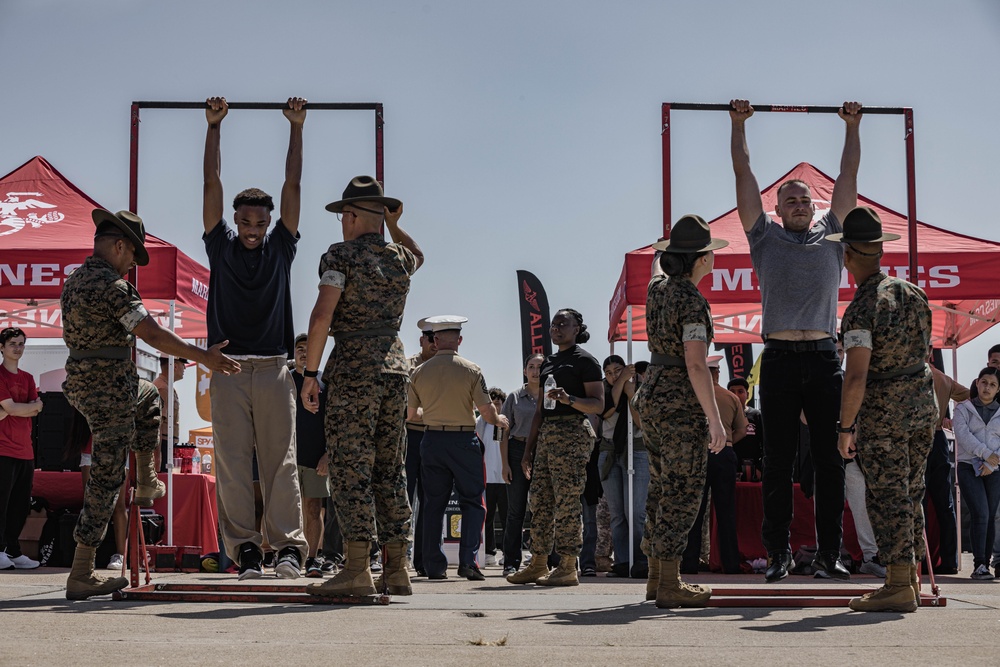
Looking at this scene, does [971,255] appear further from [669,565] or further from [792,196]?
[669,565]

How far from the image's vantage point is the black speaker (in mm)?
10281

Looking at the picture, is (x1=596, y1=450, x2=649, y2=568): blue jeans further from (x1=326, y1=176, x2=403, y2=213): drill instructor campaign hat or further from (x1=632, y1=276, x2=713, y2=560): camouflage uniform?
(x1=326, y1=176, x2=403, y2=213): drill instructor campaign hat

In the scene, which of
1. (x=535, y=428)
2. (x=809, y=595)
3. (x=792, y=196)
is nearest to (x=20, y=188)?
(x=535, y=428)

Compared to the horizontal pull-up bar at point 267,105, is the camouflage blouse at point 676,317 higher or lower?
lower

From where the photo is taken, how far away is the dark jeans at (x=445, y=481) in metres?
9.05

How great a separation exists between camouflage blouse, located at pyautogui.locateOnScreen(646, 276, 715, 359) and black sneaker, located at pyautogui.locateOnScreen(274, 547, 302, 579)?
2421mm

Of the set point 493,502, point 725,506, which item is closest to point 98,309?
point 725,506

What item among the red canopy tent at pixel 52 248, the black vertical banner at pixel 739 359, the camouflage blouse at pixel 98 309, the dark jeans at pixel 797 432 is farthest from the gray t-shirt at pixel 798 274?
the black vertical banner at pixel 739 359

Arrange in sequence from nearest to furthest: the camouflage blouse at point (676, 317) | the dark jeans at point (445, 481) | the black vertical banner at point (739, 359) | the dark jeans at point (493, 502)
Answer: the camouflage blouse at point (676, 317)
the dark jeans at point (445, 481)
the dark jeans at point (493, 502)
the black vertical banner at point (739, 359)

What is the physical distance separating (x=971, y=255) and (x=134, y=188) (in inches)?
287

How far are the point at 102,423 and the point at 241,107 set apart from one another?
1.97 m

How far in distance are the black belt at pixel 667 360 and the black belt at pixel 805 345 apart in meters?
0.94

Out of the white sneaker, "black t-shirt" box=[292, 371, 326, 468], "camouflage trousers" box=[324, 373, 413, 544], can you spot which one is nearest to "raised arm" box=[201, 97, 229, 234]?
"camouflage trousers" box=[324, 373, 413, 544]

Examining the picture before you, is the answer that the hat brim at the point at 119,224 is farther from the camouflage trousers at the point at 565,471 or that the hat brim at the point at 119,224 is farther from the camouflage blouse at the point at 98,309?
the camouflage trousers at the point at 565,471
